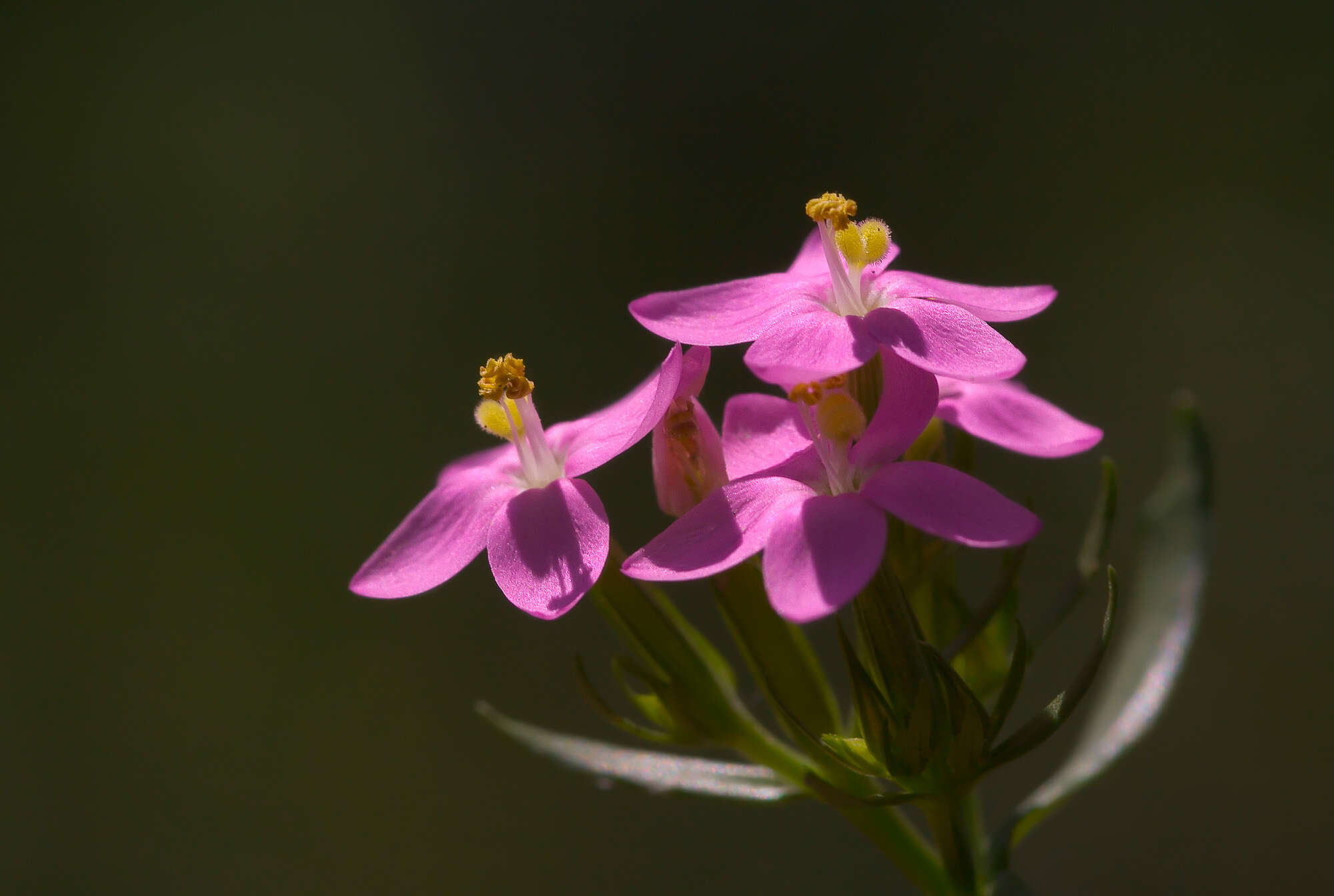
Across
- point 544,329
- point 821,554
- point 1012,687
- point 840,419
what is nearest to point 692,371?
point 840,419

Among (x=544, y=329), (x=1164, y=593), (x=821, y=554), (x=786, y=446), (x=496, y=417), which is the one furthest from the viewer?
(x=544, y=329)

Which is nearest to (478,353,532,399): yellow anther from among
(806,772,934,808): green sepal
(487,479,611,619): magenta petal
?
(487,479,611,619): magenta petal

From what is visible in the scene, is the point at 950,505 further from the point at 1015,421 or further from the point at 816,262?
the point at 816,262

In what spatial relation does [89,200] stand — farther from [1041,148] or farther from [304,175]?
[1041,148]

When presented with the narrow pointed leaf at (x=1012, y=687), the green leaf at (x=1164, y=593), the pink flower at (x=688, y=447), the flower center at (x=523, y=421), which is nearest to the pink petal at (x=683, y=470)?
the pink flower at (x=688, y=447)

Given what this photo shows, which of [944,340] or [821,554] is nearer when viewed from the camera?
[821,554]

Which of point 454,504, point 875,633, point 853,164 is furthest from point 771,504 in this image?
point 853,164

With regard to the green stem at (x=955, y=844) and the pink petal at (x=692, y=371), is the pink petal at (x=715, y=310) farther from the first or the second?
the green stem at (x=955, y=844)
